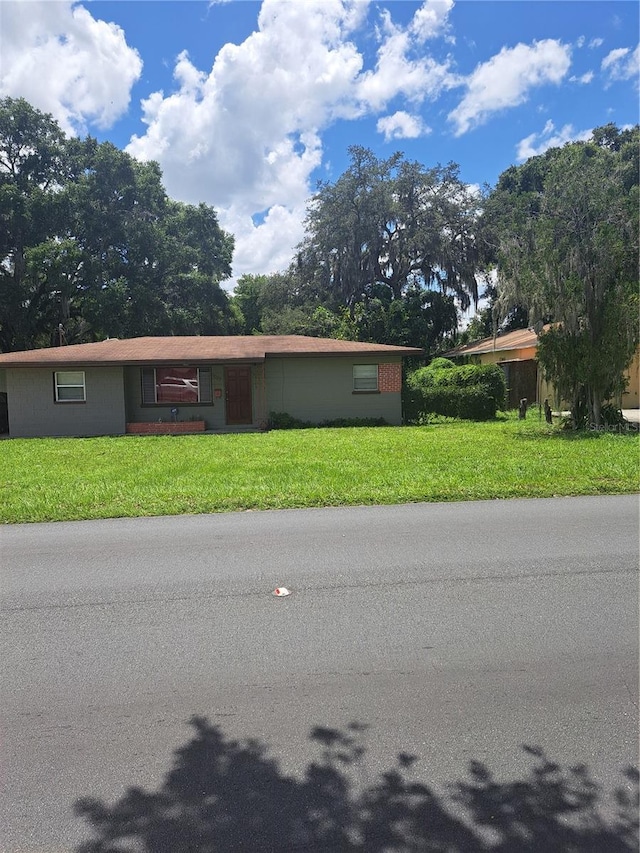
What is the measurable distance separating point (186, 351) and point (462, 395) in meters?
9.91

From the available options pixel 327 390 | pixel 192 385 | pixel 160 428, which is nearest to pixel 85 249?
pixel 192 385

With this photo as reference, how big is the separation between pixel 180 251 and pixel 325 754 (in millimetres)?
36262

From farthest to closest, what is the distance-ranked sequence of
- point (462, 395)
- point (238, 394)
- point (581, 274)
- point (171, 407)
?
1. point (462, 395)
2. point (238, 394)
3. point (171, 407)
4. point (581, 274)

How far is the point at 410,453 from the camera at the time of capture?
12.0m

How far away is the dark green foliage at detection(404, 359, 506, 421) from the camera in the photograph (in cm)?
2050

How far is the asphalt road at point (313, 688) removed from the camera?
2355mm

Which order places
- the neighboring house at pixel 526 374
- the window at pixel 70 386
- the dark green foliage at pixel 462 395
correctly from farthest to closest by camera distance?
the neighboring house at pixel 526 374, the dark green foliage at pixel 462 395, the window at pixel 70 386

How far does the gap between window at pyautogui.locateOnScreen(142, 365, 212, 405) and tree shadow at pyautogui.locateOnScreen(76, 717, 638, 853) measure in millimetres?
17315

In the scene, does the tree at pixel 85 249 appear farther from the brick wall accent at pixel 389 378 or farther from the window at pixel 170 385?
the brick wall accent at pixel 389 378

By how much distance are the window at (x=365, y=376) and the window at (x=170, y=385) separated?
5342 millimetres

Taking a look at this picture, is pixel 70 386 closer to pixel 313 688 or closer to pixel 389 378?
pixel 389 378

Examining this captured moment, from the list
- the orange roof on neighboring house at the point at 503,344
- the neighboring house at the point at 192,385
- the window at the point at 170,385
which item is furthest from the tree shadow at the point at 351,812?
the orange roof on neighboring house at the point at 503,344

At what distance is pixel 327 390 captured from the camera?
20.0 meters

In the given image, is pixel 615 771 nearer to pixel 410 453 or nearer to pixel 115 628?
pixel 115 628
